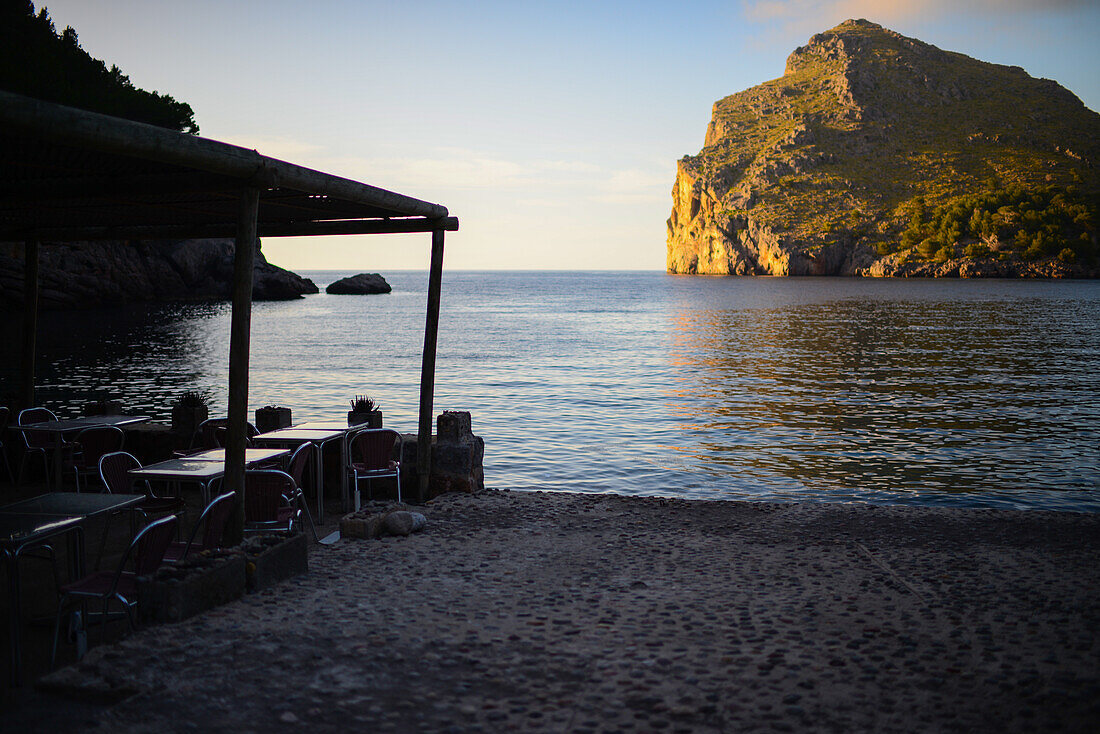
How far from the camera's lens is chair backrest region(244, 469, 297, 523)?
605cm

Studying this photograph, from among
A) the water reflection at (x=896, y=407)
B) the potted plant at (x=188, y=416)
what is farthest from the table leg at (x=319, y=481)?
the water reflection at (x=896, y=407)

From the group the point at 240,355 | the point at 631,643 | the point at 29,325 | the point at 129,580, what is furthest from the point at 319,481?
the point at 29,325

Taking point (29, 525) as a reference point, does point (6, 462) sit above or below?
below

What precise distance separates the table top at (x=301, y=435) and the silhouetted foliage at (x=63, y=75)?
101 ft

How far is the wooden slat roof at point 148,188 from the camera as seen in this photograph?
A: 4.37m

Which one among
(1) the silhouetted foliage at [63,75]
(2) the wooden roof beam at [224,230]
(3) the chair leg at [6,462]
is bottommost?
(3) the chair leg at [6,462]

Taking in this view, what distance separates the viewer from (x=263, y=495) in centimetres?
605

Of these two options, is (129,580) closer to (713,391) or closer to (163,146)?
(163,146)

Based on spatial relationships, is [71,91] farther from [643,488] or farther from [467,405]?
[643,488]

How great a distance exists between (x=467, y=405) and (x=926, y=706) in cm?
1815

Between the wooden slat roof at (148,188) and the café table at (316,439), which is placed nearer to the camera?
the wooden slat roof at (148,188)

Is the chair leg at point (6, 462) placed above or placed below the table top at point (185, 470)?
below

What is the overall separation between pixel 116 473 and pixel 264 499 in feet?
4.10

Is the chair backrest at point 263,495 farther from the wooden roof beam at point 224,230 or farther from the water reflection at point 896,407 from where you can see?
the water reflection at point 896,407
